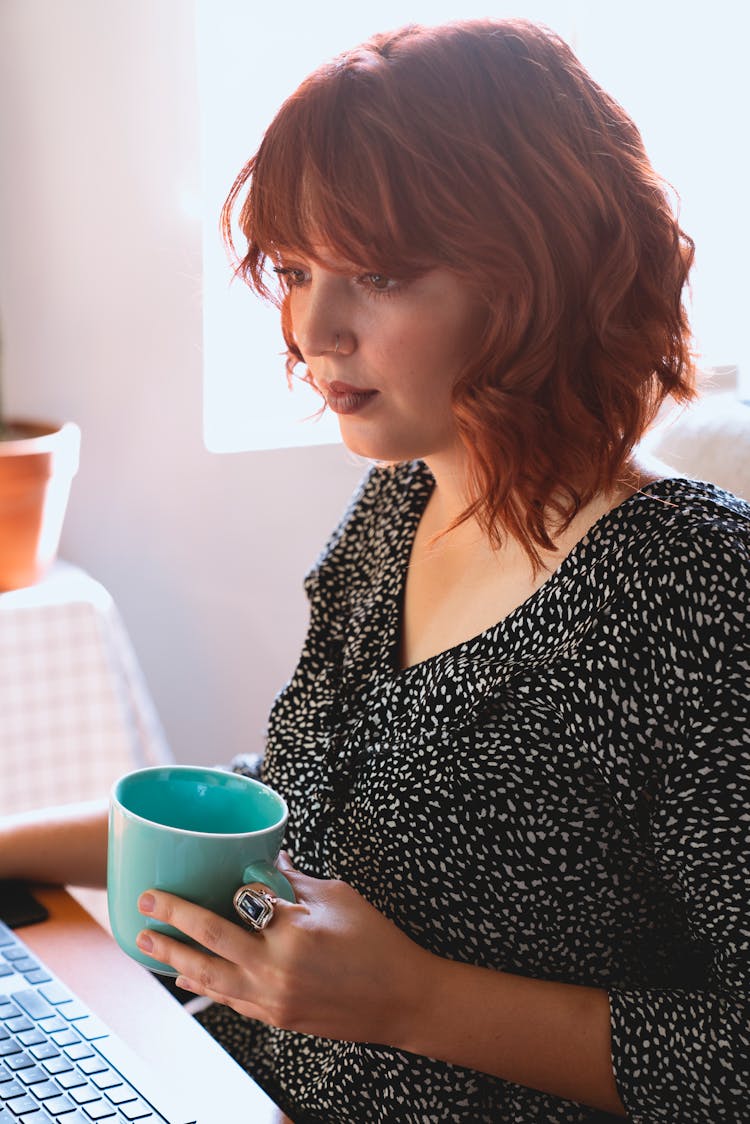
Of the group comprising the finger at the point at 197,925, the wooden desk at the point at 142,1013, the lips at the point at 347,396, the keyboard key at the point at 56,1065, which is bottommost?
the wooden desk at the point at 142,1013

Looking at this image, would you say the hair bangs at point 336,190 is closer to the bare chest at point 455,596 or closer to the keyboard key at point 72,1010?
the bare chest at point 455,596

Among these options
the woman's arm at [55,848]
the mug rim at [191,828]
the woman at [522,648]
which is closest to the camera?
the mug rim at [191,828]

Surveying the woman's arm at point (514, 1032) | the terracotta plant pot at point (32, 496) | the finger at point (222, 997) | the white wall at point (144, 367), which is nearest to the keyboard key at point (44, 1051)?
the finger at point (222, 997)

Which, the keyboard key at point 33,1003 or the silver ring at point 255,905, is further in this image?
the keyboard key at point 33,1003

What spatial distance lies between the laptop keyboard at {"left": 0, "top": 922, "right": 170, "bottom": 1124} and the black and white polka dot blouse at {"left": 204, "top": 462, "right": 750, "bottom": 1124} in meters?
0.21

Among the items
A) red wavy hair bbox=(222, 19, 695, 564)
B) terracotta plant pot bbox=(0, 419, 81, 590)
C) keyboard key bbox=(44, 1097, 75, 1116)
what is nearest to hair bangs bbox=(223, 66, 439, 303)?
red wavy hair bbox=(222, 19, 695, 564)

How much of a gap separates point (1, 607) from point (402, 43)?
1.04 m

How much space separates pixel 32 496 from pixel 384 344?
3.09ft

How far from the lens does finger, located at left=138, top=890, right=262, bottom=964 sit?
26.0 inches

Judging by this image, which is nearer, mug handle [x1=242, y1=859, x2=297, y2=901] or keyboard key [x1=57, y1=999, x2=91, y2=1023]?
mug handle [x1=242, y1=859, x2=297, y2=901]

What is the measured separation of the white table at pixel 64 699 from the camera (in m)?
1.62

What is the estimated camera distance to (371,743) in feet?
3.08

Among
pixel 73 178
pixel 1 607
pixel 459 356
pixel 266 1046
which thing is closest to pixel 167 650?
pixel 1 607

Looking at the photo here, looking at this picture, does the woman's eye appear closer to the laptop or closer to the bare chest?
the bare chest
